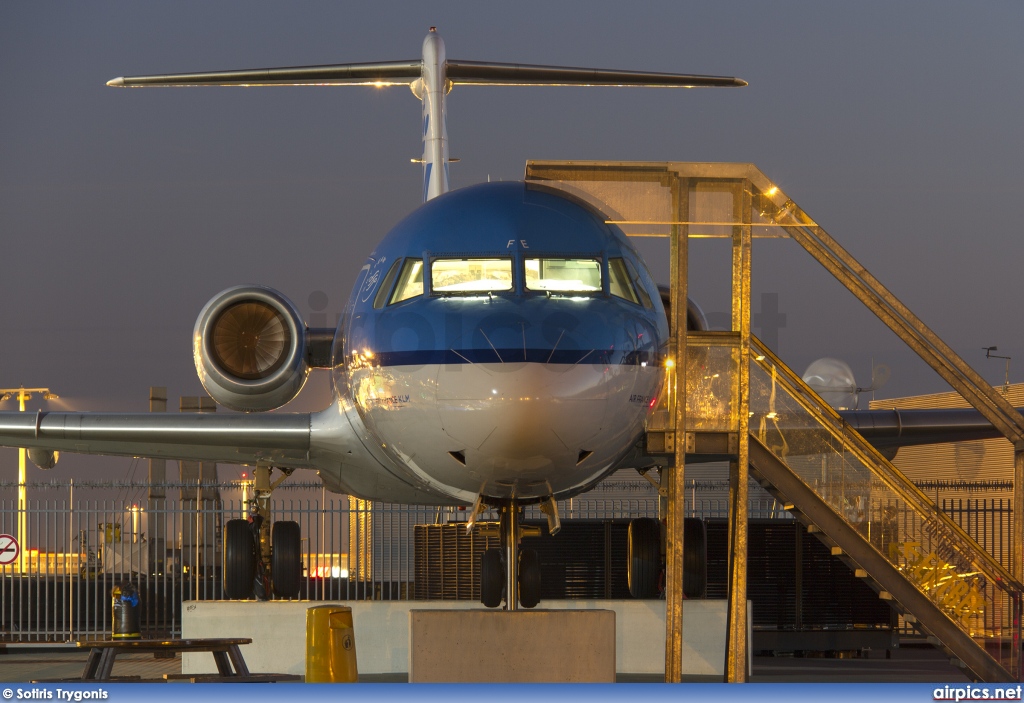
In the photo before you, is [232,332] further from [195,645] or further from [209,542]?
[209,542]

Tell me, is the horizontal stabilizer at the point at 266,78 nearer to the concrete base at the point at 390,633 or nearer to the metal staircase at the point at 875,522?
the concrete base at the point at 390,633

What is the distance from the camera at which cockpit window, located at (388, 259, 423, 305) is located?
1037 centimetres

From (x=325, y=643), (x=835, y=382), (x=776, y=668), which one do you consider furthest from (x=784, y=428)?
(x=835, y=382)

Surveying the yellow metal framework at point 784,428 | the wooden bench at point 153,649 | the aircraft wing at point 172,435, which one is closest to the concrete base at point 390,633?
the aircraft wing at point 172,435

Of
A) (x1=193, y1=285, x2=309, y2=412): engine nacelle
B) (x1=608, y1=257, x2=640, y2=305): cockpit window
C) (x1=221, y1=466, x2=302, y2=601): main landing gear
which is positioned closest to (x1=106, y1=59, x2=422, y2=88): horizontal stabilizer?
(x1=193, y1=285, x2=309, y2=412): engine nacelle

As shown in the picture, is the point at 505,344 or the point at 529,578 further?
the point at 529,578

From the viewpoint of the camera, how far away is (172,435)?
14.8 m

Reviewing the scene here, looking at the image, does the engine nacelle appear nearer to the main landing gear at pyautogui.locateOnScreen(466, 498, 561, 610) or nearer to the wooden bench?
the main landing gear at pyautogui.locateOnScreen(466, 498, 561, 610)

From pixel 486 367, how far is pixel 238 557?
721 cm

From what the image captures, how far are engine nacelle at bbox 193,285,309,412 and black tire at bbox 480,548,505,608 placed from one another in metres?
3.98

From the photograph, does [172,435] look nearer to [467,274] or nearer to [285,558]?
[285,558]

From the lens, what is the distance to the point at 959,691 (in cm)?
555

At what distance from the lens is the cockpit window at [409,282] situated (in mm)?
10367

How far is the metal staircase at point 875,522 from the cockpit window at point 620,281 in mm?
1969
